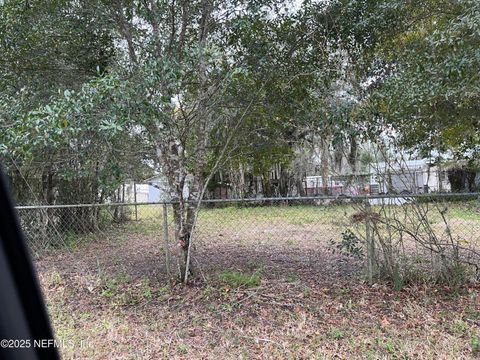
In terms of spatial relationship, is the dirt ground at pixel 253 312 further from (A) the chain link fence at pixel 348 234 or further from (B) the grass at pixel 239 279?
(A) the chain link fence at pixel 348 234

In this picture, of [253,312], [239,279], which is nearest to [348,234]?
[239,279]

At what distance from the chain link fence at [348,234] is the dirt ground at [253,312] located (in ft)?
0.75

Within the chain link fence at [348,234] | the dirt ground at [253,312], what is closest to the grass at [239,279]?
the dirt ground at [253,312]

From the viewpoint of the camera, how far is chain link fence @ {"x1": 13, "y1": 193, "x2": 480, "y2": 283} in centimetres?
400

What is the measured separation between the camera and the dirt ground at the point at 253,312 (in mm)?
2822

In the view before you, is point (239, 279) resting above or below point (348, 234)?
below

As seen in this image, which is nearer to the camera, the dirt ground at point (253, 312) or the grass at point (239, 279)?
the dirt ground at point (253, 312)

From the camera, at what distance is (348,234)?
425cm

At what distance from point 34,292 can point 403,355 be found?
258 centimetres

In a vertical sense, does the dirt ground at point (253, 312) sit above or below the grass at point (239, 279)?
below

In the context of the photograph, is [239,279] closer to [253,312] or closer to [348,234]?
[253,312]

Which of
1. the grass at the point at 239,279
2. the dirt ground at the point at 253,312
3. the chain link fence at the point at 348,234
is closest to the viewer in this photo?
the dirt ground at the point at 253,312

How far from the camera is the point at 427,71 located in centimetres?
346

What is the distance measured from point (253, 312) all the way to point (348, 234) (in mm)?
1464
